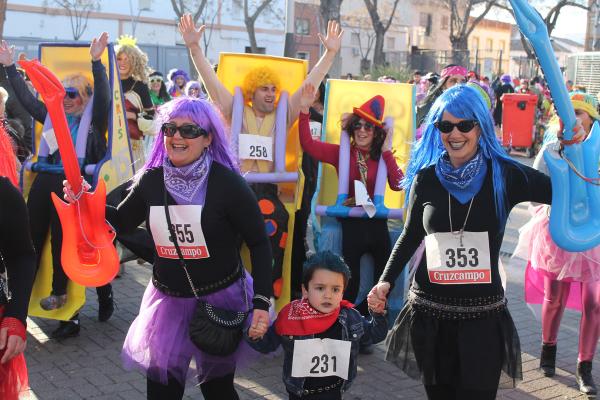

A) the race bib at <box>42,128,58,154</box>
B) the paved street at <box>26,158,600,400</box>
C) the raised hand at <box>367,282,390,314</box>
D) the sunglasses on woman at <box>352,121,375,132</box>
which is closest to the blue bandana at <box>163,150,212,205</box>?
the raised hand at <box>367,282,390,314</box>

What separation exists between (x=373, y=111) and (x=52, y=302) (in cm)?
263

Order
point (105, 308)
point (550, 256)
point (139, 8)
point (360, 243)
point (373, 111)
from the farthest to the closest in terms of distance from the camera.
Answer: point (139, 8) < point (105, 308) < point (373, 111) < point (360, 243) < point (550, 256)

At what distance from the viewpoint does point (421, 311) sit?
11.4 ft

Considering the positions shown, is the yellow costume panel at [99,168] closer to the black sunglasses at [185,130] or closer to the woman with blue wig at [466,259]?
the black sunglasses at [185,130]

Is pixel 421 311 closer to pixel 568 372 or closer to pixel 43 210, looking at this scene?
pixel 568 372

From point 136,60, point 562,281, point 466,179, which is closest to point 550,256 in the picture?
point 562,281

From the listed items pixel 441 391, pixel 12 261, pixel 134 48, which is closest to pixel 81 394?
pixel 12 261

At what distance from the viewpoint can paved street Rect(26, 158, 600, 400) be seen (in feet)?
15.5

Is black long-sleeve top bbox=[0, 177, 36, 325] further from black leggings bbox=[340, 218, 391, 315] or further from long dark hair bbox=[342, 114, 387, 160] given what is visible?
long dark hair bbox=[342, 114, 387, 160]

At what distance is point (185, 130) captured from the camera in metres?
3.36

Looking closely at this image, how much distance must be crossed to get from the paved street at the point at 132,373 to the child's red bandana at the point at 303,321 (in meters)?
1.27

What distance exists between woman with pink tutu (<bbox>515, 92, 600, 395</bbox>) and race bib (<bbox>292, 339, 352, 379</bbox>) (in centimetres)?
201

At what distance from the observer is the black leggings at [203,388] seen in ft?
11.3

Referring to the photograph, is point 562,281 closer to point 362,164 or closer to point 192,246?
point 362,164
